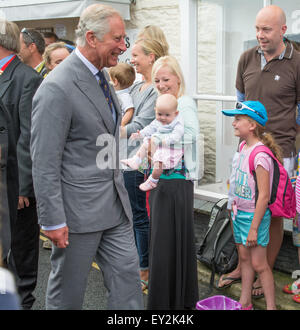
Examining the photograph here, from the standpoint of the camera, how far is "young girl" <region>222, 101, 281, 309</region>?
360 cm

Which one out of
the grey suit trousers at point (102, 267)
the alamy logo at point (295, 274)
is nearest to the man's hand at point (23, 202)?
the grey suit trousers at point (102, 267)

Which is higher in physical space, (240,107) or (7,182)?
(240,107)

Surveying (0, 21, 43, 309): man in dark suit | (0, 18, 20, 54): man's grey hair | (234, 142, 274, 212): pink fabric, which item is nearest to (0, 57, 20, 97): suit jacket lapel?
(0, 21, 43, 309): man in dark suit

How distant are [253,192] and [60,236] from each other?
4.97 feet

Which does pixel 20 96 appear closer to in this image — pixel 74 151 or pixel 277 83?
pixel 74 151

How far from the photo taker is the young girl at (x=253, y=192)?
360 centimetres

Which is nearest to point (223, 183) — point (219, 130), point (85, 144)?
point (219, 130)

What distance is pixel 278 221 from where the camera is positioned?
13.4ft

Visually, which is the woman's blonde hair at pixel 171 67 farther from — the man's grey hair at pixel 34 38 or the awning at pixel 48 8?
the awning at pixel 48 8

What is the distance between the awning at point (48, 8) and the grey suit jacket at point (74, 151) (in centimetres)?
401

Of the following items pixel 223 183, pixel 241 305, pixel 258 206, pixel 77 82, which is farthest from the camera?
pixel 223 183

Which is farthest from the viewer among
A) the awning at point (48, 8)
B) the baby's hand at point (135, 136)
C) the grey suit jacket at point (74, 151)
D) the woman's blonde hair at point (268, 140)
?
the awning at point (48, 8)

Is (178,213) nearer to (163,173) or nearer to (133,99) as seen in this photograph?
(163,173)
